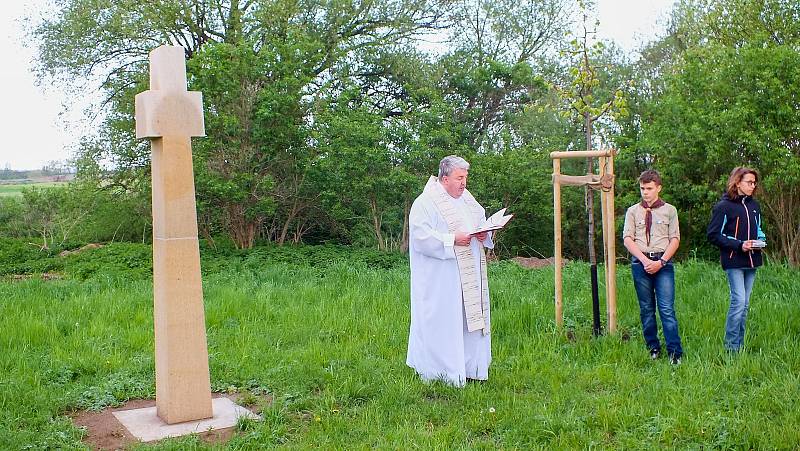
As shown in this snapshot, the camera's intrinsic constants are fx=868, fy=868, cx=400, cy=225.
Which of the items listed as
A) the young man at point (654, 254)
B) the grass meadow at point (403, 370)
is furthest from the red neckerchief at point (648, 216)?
the grass meadow at point (403, 370)

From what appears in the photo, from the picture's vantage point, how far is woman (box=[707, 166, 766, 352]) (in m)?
7.46

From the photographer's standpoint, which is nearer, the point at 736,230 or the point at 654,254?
the point at 736,230

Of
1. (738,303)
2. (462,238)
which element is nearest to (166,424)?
(462,238)

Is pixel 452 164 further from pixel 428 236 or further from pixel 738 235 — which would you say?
pixel 738 235

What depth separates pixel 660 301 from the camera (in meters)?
7.66

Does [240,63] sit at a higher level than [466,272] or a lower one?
higher

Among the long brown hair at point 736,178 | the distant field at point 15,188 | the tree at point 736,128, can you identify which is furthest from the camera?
the distant field at point 15,188

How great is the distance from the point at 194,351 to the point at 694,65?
36.1 feet

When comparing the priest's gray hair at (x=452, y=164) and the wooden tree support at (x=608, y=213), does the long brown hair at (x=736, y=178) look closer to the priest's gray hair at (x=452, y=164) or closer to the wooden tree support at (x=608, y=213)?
the wooden tree support at (x=608, y=213)

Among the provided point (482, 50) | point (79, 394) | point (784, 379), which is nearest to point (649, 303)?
point (784, 379)

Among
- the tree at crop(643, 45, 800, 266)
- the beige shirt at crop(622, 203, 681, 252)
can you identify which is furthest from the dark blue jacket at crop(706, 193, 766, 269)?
the tree at crop(643, 45, 800, 266)

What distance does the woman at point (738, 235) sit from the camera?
24.5 feet

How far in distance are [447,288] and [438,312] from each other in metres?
0.22

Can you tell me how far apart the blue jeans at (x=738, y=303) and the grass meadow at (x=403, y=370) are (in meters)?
0.24
